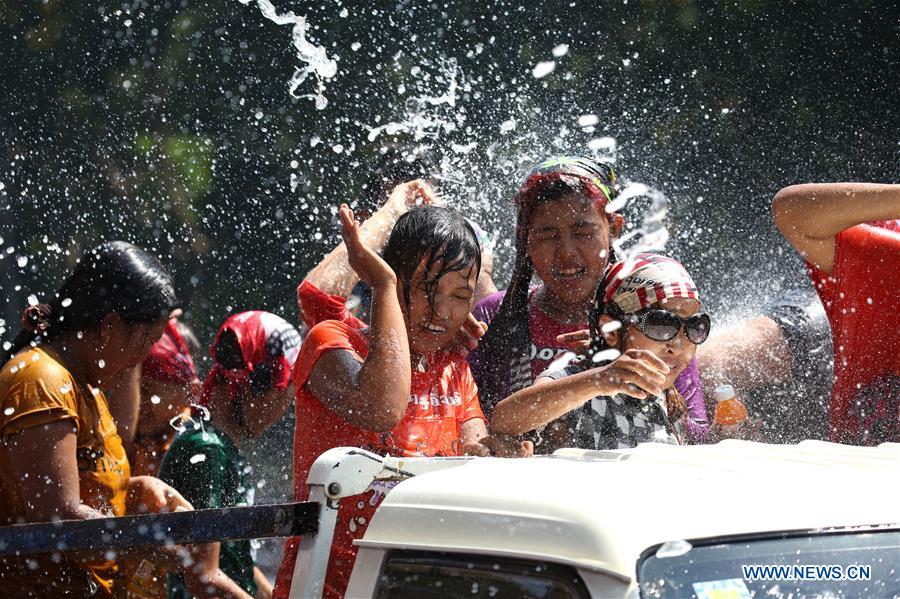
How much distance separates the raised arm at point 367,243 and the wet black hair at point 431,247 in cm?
38

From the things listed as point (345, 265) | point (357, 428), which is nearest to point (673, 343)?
point (357, 428)

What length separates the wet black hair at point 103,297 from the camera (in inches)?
141

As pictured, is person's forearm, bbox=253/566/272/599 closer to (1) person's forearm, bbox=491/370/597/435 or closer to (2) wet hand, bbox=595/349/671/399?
(1) person's forearm, bbox=491/370/597/435

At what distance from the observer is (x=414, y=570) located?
6.32 ft

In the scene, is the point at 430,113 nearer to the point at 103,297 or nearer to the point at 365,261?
the point at 103,297

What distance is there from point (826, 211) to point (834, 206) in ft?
0.09

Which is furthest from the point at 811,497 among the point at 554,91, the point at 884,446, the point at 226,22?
the point at 226,22

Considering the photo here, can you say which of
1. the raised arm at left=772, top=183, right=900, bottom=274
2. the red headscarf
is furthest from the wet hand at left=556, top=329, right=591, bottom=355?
the red headscarf

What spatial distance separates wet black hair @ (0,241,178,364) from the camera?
3.57 metres

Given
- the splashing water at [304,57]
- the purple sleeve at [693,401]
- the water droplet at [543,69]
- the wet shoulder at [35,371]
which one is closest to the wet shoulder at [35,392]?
the wet shoulder at [35,371]

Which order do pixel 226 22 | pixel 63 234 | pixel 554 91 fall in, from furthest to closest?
1. pixel 63 234
2. pixel 226 22
3. pixel 554 91

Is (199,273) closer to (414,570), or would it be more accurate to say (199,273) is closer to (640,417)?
(640,417)

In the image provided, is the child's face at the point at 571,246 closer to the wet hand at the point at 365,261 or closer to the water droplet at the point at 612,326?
the water droplet at the point at 612,326

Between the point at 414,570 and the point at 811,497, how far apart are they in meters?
0.66
